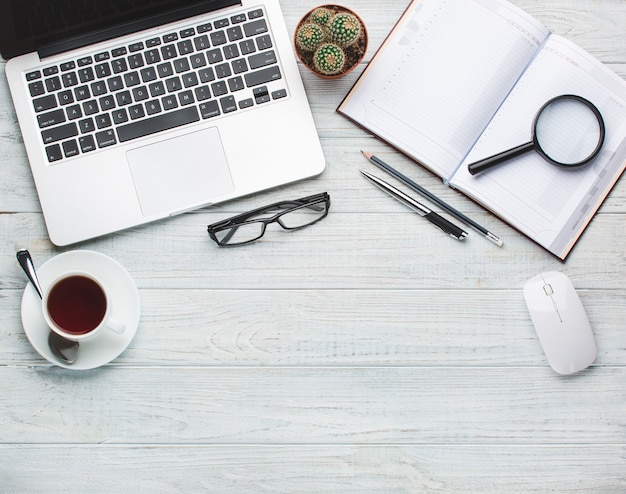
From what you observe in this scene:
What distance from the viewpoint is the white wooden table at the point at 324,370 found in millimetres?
991

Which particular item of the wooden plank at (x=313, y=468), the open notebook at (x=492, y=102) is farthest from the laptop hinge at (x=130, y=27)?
the wooden plank at (x=313, y=468)

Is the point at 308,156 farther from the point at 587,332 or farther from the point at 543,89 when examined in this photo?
the point at 587,332

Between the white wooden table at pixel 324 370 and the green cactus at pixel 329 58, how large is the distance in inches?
6.3

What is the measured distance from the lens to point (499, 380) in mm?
1001

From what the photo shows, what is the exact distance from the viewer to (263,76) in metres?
0.98

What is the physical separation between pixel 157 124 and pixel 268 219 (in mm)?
212

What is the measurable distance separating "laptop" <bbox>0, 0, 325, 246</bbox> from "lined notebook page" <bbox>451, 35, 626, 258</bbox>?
0.88ft

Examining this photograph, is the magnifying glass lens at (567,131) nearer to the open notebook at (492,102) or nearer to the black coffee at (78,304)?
the open notebook at (492,102)

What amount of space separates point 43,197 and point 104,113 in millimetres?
151

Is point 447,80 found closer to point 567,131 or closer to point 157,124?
point 567,131

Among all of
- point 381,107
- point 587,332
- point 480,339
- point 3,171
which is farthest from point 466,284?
point 3,171

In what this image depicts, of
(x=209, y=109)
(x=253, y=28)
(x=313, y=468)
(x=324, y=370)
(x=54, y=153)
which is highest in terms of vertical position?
(x=253, y=28)

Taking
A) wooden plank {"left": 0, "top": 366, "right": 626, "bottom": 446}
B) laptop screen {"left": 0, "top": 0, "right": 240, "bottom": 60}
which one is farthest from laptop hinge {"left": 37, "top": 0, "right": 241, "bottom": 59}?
wooden plank {"left": 0, "top": 366, "right": 626, "bottom": 446}

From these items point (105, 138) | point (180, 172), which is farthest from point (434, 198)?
point (105, 138)
